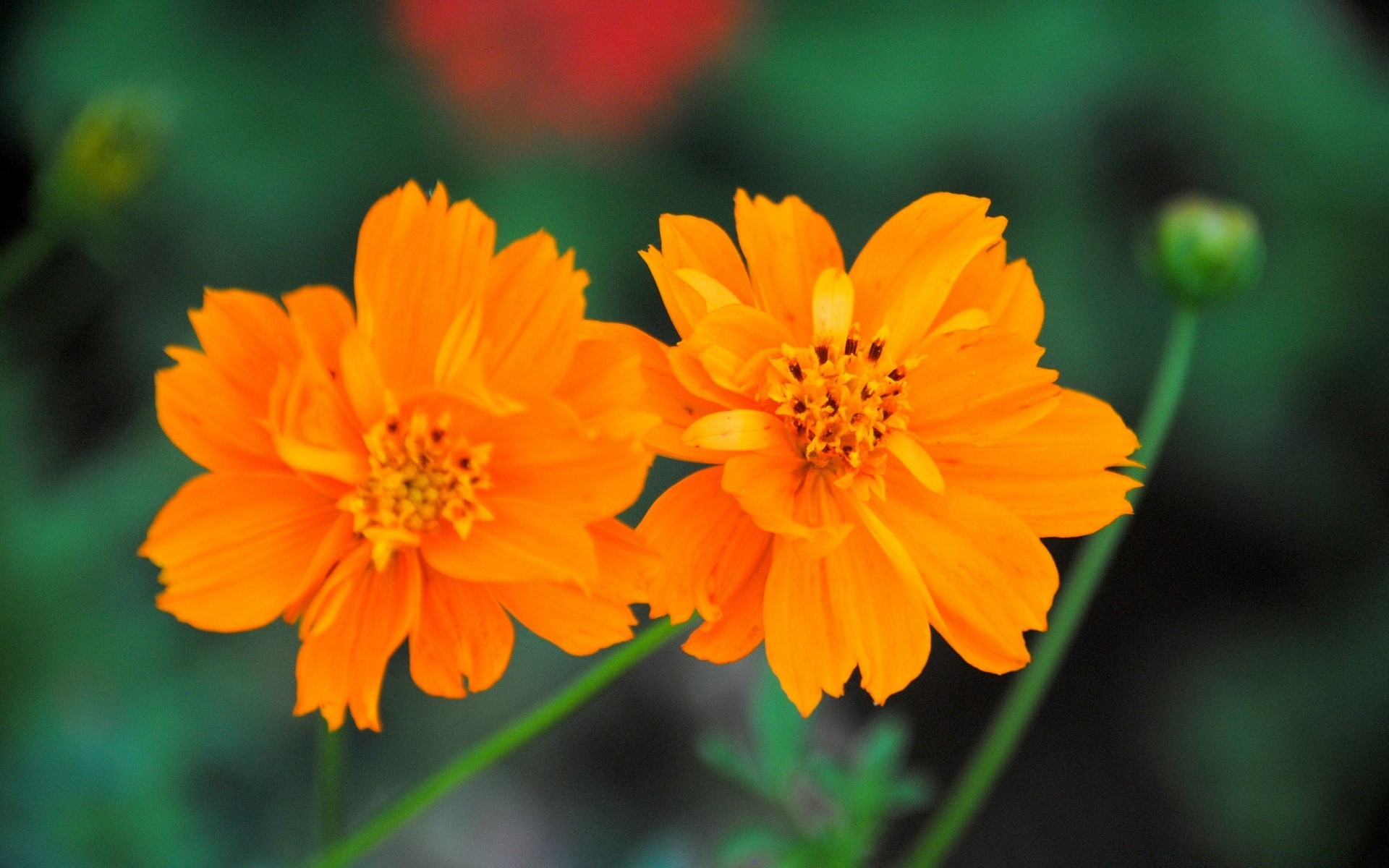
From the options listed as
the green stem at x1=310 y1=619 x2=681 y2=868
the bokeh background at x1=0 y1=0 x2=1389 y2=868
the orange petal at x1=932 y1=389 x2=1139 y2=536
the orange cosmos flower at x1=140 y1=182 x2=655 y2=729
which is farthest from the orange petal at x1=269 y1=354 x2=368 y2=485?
the bokeh background at x1=0 y1=0 x2=1389 y2=868

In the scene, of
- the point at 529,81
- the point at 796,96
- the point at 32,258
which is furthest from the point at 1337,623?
the point at 32,258

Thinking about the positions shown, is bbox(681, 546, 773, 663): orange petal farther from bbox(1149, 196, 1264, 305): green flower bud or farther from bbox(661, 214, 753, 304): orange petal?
bbox(1149, 196, 1264, 305): green flower bud

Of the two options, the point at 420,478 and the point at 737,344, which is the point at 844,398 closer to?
the point at 737,344

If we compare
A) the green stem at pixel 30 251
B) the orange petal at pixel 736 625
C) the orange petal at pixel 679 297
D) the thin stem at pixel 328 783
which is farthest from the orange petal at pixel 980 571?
the green stem at pixel 30 251

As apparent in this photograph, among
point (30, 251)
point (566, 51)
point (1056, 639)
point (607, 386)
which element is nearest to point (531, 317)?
point (607, 386)

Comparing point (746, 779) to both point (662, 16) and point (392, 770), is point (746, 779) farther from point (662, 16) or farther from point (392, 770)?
point (662, 16)
